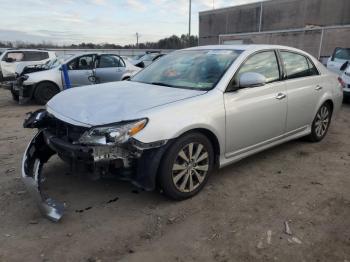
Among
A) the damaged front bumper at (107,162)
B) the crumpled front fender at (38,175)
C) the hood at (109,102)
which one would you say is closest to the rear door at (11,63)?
the hood at (109,102)

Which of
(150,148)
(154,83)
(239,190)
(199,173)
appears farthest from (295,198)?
(154,83)

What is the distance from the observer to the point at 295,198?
3.69 metres

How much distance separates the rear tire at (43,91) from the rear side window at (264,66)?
7.40 meters

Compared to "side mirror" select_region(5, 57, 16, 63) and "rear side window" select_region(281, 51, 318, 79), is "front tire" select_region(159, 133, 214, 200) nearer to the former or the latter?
"rear side window" select_region(281, 51, 318, 79)

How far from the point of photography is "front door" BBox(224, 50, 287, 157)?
3.84 meters

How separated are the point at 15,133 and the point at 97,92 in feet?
10.7

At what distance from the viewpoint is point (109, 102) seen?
3525mm

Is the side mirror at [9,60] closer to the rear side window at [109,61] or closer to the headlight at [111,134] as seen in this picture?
the rear side window at [109,61]

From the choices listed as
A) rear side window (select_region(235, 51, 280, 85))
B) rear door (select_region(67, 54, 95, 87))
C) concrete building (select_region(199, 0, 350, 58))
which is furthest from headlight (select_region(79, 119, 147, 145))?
concrete building (select_region(199, 0, 350, 58))

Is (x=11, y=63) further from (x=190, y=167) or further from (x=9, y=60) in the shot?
(x=190, y=167)

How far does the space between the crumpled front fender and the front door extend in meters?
1.97

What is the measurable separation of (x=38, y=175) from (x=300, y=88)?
3.67 m

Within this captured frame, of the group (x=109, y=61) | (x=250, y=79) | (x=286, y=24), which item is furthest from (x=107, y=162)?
(x=286, y=24)

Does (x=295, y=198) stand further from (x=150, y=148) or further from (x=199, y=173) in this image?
(x=150, y=148)
